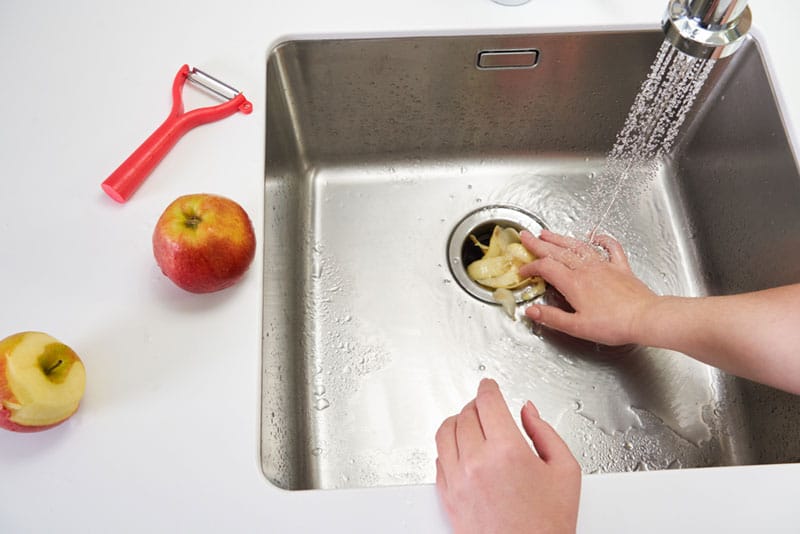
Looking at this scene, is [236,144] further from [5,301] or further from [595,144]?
[595,144]

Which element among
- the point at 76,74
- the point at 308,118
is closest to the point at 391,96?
the point at 308,118

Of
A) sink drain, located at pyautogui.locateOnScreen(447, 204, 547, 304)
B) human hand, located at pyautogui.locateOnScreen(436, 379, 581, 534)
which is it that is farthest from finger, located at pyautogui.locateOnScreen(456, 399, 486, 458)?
sink drain, located at pyautogui.locateOnScreen(447, 204, 547, 304)

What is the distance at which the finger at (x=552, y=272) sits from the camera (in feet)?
2.42

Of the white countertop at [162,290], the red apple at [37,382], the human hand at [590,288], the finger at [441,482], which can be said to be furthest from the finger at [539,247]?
the red apple at [37,382]

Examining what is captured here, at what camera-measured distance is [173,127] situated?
62 cm

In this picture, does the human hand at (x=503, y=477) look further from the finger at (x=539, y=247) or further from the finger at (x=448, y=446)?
the finger at (x=539, y=247)

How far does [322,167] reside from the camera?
865 millimetres

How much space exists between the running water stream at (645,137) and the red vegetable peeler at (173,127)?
497mm

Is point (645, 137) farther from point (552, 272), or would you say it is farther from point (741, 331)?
point (741, 331)

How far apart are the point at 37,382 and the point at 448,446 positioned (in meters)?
0.33

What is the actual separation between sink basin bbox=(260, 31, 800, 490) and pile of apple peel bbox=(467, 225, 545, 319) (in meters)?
0.03

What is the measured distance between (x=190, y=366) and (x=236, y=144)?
0.24m

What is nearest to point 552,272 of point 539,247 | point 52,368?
point 539,247

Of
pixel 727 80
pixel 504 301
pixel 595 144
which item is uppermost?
pixel 727 80
